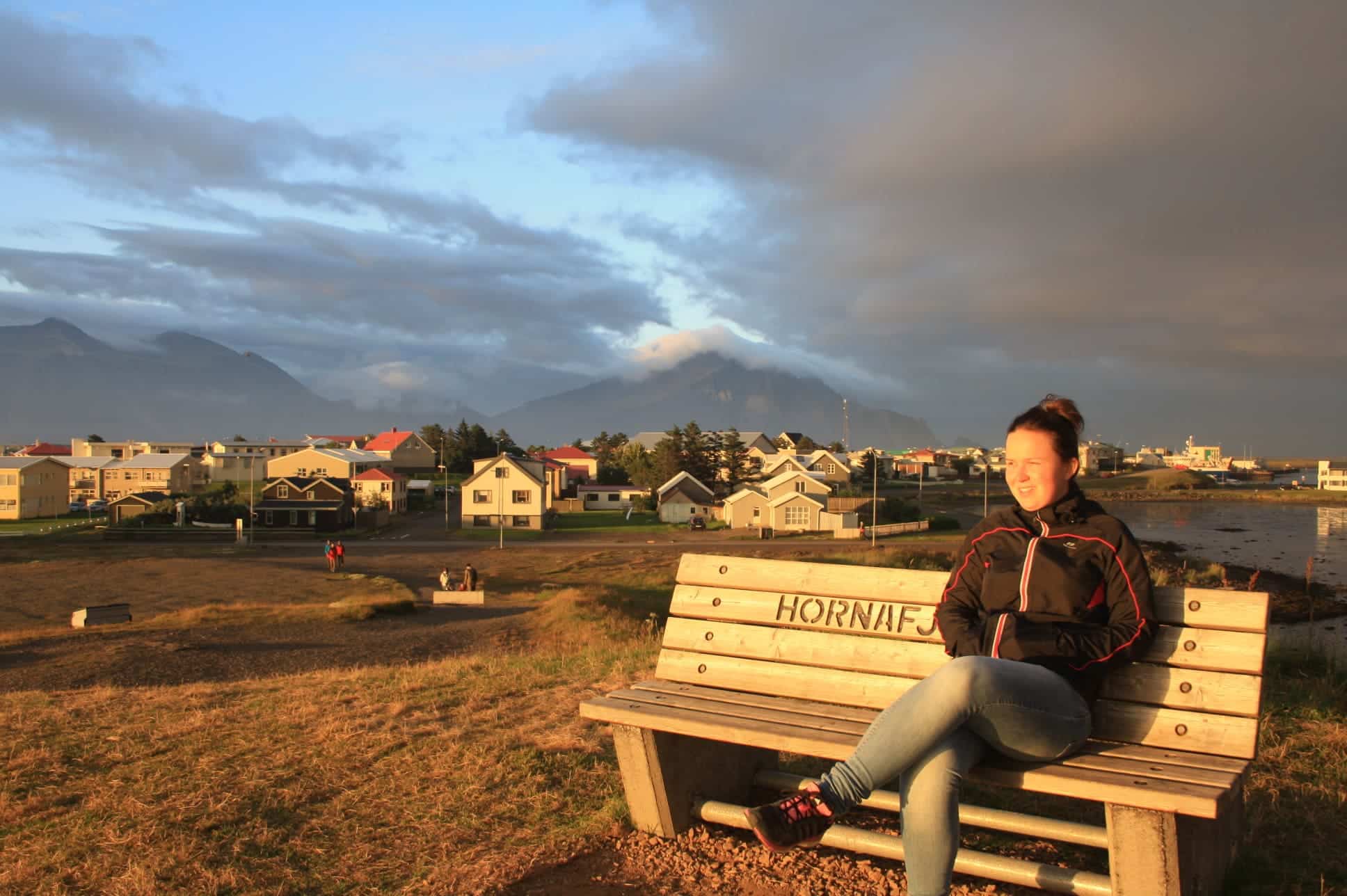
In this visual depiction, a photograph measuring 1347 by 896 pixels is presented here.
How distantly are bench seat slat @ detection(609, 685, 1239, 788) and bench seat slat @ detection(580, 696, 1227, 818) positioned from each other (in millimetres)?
34

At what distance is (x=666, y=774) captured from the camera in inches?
Answer: 139

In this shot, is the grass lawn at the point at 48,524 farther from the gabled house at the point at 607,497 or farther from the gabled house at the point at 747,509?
the gabled house at the point at 747,509

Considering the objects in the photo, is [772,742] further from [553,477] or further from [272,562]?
[553,477]

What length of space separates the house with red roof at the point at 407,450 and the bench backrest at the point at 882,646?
10529 cm

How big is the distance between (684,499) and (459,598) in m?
43.9

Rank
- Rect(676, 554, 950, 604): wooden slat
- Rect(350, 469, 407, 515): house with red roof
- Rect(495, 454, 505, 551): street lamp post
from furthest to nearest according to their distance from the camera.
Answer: Rect(350, 469, 407, 515): house with red roof → Rect(495, 454, 505, 551): street lamp post → Rect(676, 554, 950, 604): wooden slat

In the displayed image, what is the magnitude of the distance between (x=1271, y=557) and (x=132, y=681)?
42589 mm

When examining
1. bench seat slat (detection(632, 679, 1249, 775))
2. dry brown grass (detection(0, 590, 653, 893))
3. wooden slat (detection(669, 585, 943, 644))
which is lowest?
dry brown grass (detection(0, 590, 653, 893))

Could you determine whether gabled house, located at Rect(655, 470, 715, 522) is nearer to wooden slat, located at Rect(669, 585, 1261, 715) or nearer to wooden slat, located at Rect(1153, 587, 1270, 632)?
wooden slat, located at Rect(669, 585, 1261, 715)

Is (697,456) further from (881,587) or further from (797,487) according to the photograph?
(881,587)

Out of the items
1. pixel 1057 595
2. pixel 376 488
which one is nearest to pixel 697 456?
pixel 376 488

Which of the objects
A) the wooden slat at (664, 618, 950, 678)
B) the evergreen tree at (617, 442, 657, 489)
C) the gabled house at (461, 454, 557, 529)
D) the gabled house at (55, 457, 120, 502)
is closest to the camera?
the wooden slat at (664, 618, 950, 678)

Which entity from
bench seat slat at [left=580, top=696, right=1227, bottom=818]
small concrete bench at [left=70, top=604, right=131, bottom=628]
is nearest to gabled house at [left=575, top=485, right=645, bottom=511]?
small concrete bench at [left=70, top=604, right=131, bottom=628]

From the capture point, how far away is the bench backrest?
9.21ft
